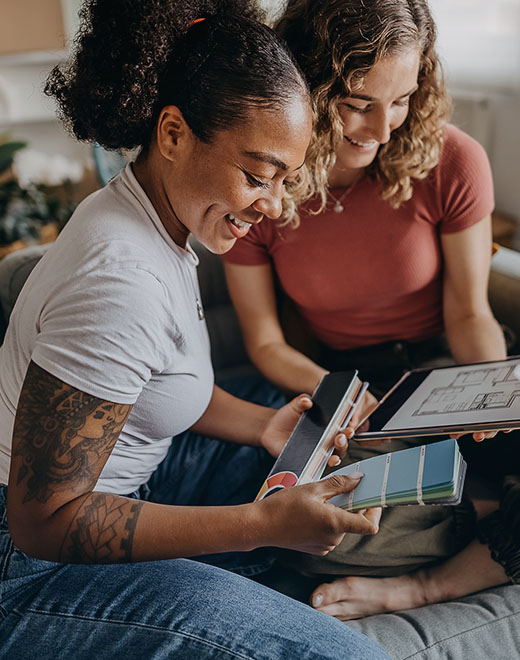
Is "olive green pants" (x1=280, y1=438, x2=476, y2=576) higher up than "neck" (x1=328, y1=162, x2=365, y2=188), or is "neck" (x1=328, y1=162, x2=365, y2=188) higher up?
"neck" (x1=328, y1=162, x2=365, y2=188)

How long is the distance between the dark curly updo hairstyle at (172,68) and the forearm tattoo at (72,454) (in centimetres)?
37

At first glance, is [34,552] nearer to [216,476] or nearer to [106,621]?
[106,621]

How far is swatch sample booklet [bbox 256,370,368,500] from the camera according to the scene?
3.16ft

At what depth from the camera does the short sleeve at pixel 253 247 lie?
1391 millimetres

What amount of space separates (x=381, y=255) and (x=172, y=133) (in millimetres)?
605

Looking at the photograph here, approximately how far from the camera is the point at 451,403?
1069mm

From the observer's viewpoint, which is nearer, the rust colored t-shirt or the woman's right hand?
the woman's right hand

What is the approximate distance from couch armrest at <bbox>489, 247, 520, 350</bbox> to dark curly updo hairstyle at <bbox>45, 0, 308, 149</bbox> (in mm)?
820

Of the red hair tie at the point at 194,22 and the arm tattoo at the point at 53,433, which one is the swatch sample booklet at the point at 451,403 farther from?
the red hair tie at the point at 194,22

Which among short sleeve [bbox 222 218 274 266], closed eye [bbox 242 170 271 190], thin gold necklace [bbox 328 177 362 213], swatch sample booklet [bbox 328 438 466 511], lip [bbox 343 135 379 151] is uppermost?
closed eye [bbox 242 170 271 190]

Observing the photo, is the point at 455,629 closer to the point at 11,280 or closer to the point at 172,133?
the point at 172,133

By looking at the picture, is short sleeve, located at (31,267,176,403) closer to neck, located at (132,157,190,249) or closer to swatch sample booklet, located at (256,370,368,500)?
neck, located at (132,157,190,249)

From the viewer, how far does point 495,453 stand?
132 centimetres

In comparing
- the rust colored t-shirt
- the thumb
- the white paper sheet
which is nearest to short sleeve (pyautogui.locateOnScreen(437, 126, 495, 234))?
the rust colored t-shirt
